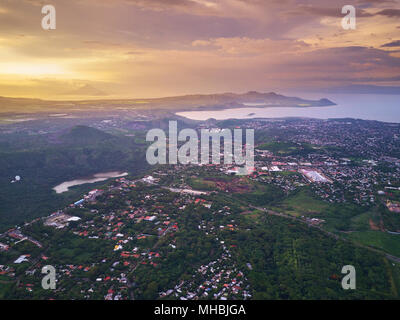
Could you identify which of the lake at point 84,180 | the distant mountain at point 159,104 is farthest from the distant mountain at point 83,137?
the distant mountain at point 159,104

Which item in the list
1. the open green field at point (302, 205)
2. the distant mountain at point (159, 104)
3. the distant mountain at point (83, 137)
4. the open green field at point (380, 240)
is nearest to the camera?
the open green field at point (380, 240)

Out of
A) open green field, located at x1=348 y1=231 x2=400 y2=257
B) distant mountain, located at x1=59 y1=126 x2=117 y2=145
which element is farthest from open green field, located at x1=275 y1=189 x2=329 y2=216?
distant mountain, located at x1=59 y1=126 x2=117 y2=145

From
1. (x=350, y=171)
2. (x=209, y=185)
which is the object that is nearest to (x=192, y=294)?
(x=209, y=185)

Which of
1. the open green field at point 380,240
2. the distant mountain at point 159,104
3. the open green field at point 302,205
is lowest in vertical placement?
the open green field at point 380,240

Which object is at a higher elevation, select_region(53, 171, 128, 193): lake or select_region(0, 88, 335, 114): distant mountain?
select_region(0, 88, 335, 114): distant mountain

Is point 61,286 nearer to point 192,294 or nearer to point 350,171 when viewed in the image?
point 192,294

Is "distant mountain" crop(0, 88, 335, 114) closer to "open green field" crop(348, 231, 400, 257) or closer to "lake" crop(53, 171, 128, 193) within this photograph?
"lake" crop(53, 171, 128, 193)

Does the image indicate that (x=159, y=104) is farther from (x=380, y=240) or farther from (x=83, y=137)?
(x=380, y=240)

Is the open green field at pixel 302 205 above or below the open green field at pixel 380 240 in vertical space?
above

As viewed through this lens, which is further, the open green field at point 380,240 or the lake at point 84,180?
the lake at point 84,180

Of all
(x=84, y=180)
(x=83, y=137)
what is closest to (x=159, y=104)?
(x=83, y=137)

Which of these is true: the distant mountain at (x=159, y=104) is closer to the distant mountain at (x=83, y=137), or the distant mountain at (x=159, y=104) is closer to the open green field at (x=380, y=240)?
the distant mountain at (x=83, y=137)
